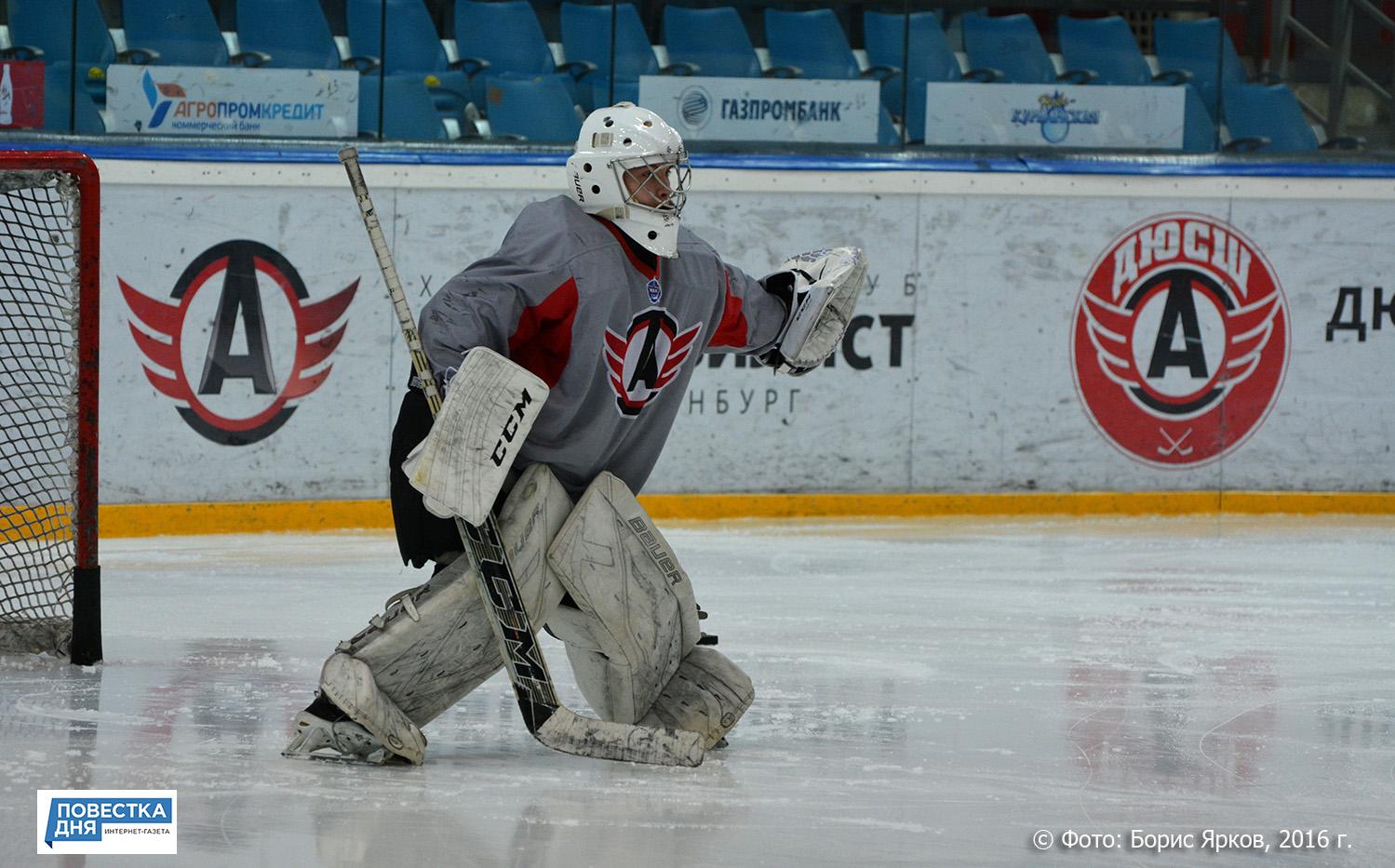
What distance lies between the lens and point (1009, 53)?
7711mm

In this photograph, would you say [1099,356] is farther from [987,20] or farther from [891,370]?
[987,20]

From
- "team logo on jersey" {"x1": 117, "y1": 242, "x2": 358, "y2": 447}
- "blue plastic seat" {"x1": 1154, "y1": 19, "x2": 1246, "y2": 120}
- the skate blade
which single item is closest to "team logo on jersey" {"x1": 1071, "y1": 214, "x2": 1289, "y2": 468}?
"blue plastic seat" {"x1": 1154, "y1": 19, "x2": 1246, "y2": 120}

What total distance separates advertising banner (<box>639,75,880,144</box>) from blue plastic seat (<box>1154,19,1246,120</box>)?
4.38ft

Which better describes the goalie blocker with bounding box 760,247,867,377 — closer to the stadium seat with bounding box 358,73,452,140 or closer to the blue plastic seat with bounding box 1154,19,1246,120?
the stadium seat with bounding box 358,73,452,140

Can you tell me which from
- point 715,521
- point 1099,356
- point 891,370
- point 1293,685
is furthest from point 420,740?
point 1099,356

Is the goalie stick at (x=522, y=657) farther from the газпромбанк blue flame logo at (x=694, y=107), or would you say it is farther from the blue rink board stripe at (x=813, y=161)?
the газпромбанк blue flame logo at (x=694, y=107)

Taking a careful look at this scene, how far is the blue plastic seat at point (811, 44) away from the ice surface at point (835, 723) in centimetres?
234

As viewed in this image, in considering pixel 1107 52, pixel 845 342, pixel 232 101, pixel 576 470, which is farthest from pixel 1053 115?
pixel 576 470

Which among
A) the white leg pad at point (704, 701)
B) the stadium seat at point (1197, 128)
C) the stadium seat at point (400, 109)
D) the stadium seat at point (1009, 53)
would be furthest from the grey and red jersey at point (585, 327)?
the stadium seat at point (1197, 128)

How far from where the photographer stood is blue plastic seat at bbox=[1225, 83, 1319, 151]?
762 centimetres

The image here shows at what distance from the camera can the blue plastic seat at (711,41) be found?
7371 mm

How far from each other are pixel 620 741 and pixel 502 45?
477 centimetres

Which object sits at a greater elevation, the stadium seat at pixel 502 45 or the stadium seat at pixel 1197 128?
the stadium seat at pixel 502 45

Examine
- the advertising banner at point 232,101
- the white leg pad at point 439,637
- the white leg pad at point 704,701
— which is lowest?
the white leg pad at point 704,701
